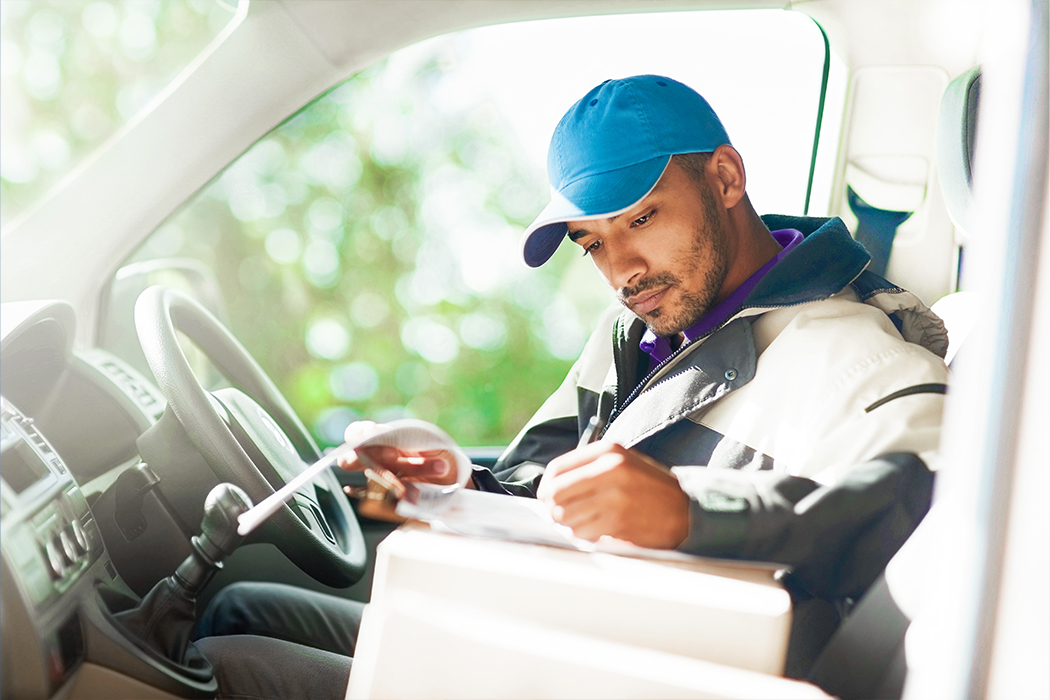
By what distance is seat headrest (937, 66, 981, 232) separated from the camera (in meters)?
1.13

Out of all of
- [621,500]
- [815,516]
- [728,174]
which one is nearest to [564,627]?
[621,500]

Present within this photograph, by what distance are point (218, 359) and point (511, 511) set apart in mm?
761

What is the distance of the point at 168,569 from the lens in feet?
4.00

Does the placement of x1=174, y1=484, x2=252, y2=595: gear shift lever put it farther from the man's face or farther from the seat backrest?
the seat backrest

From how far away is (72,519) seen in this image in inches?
39.0

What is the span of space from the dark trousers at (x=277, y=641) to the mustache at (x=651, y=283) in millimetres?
688

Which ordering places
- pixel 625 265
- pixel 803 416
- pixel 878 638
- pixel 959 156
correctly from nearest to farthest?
pixel 878 638 → pixel 803 416 → pixel 959 156 → pixel 625 265

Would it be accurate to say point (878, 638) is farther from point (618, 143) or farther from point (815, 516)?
point (618, 143)

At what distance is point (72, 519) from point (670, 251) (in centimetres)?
90

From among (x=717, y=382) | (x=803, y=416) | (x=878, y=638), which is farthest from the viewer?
(x=717, y=382)

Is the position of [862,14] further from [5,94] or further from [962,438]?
[5,94]

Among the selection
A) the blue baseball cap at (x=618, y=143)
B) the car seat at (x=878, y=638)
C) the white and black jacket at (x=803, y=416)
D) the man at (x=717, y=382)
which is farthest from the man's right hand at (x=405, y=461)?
the car seat at (x=878, y=638)

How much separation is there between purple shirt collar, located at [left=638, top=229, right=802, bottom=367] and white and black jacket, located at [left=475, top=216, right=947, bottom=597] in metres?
0.02

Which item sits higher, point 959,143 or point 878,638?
point 959,143
